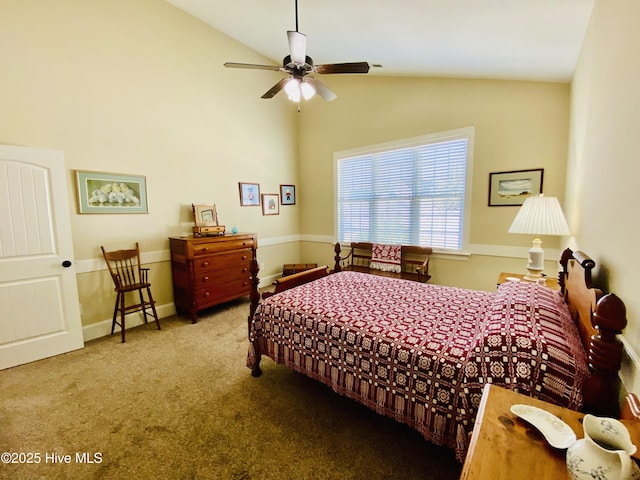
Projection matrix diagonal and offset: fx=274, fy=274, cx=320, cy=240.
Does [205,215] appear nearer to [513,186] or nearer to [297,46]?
[297,46]

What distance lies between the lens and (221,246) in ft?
12.0

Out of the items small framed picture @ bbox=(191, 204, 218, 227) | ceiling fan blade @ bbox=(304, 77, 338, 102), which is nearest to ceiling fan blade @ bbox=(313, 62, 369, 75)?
ceiling fan blade @ bbox=(304, 77, 338, 102)

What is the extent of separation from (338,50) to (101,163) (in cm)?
307

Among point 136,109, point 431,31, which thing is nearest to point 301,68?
point 431,31

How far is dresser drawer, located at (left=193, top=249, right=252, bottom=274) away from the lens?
11.3ft

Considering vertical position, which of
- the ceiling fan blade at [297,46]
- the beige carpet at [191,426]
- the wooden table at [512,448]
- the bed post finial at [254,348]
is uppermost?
the ceiling fan blade at [297,46]

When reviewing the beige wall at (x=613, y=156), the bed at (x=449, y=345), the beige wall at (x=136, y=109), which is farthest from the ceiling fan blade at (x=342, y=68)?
the beige wall at (x=136, y=109)

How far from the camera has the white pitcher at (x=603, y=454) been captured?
1.89 ft

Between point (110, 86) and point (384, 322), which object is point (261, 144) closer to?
point (110, 86)

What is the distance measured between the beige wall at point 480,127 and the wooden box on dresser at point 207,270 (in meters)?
2.20

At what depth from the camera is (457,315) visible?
1903 millimetres

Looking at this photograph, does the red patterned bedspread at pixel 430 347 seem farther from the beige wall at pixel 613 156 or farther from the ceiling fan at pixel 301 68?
the ceiling fan at pixel 301 68

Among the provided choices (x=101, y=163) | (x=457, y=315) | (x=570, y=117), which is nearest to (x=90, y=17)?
(x=101, y=163)

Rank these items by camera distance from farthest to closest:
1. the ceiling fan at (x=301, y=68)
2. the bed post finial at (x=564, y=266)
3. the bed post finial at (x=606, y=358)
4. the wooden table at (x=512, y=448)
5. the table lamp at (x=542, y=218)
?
the table lamp at (x=542, y=218) < the ceiling fan at (x=301, y=68) < the bed post finial at (x=564, y=266) < the bed post finial at (x=606, y=358) < the wooden table at (x=512, y=448)
